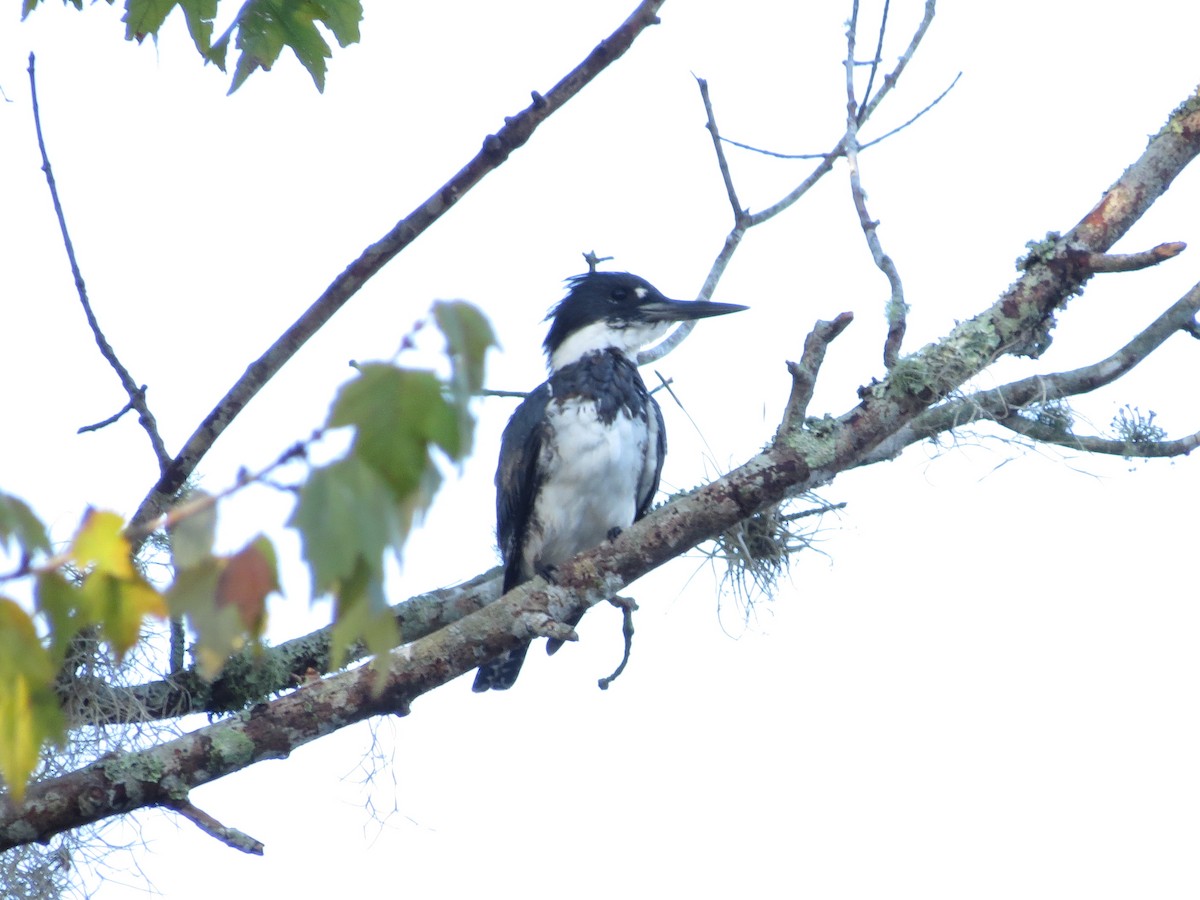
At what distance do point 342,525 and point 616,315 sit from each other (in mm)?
3780

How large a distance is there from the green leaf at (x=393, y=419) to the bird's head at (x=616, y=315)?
350 centimetres

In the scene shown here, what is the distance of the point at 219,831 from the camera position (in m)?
2.55

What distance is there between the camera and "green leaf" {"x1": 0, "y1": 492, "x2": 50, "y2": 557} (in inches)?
48.6

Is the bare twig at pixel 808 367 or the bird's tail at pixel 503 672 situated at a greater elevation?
the bird's tail at pixel 503 672

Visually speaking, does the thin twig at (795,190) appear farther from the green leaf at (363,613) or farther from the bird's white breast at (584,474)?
the green leaf at (363,613)

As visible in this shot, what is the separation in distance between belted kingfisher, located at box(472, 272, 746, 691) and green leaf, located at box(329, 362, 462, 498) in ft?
9.87

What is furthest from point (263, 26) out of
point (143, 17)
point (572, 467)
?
point (572, 467)

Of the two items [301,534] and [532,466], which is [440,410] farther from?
[532,466]

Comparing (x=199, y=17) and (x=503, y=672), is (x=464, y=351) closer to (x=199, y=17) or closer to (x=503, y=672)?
(x=199, y=17)

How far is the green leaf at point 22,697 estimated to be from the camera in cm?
124

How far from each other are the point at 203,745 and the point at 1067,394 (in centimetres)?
224

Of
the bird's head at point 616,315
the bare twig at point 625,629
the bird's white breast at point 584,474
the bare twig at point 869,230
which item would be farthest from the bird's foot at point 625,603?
the bird's head at point 616,315

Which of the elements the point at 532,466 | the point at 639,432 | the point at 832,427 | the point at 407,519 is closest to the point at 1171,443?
the point at 832,427

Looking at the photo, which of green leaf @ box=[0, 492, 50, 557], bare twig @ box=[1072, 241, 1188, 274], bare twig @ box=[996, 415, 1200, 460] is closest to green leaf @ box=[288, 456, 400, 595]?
green leaf @ box=[0, 492, 50, 557]
